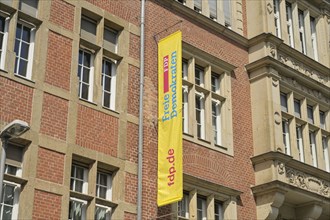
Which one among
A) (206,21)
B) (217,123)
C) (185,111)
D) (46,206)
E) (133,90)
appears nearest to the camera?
(46,206)

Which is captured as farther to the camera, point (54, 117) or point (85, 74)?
point (85, 74)

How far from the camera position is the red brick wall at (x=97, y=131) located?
15.4 meters

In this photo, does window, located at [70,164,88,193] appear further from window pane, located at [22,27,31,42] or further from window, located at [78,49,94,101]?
window pane, located at [22,27,31,42]

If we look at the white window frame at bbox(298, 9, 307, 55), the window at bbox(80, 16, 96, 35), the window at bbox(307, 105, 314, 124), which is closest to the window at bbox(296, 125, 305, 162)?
the window at bbox(307, 105, 314, 124)

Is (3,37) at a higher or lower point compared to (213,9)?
lower

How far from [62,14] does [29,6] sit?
900 millimetres

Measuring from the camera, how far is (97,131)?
1574 centimetres

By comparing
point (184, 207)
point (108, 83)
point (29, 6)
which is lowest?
point (184, 207)

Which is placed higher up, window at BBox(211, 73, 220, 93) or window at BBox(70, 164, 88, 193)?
window at BBox(211, 73, 220, 93)

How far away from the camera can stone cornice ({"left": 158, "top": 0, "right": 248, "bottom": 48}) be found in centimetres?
1952

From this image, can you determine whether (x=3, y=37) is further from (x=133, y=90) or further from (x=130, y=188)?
(x=130, y=188)

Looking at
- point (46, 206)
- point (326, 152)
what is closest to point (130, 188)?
point (46, 206)

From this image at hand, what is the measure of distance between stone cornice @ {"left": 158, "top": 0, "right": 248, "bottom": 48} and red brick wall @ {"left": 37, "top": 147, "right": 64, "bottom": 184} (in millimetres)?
6593

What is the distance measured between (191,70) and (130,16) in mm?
2463
